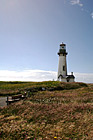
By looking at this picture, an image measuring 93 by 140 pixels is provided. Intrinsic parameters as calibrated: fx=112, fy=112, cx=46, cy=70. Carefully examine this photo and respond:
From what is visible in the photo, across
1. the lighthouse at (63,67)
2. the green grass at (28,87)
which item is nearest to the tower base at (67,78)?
the lighthouse at (63,67)

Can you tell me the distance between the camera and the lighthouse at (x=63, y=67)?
1962 inches

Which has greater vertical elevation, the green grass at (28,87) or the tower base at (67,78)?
the tower base at (67,78)

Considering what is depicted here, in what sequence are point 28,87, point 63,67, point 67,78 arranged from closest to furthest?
1. point 28,87
2. point 67,78
3. point 63,67

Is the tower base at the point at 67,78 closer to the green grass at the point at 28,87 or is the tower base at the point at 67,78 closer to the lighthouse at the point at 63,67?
the lighthouse at the point at 63,67

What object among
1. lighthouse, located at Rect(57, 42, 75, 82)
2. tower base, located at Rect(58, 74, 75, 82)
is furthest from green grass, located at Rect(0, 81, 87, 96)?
lighthouse, located at Rect(57, 42, 75, 82)

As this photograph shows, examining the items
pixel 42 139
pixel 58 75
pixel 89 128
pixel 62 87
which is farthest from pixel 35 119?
pixel 58 75

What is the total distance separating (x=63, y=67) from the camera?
51812 mm

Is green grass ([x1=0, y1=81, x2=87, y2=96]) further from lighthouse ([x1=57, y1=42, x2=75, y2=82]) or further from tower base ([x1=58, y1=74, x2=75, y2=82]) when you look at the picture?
lighthouse ([x1=57, y1=42, x2=75, y2=82])

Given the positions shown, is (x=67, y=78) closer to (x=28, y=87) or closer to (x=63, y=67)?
(x=63, y=67)

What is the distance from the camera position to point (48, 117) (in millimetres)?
8312

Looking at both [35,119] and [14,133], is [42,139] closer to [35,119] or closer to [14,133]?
[14,133]

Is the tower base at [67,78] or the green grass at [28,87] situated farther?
the tower base at [67,78]

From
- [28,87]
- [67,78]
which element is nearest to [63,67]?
[67,78]

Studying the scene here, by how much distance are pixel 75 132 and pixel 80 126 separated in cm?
67
